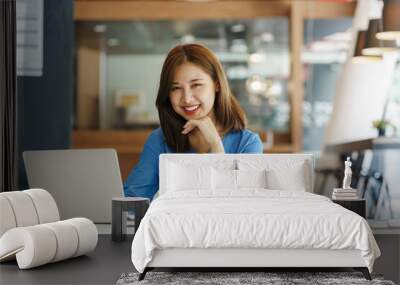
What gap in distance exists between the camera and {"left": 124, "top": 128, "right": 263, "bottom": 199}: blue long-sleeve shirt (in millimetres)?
7992

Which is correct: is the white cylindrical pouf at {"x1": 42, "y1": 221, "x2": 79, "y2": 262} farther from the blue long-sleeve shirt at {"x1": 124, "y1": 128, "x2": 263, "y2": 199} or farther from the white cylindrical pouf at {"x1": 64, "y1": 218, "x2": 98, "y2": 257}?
the blue long-sleeve shirt at {"x1": 124, "y1": 128, "x2": 263, "y2": 199}

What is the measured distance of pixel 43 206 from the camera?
20.7ft

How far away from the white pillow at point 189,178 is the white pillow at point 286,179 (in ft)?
1.77

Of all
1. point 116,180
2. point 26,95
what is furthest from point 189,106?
point 26,95

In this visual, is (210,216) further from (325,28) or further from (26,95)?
(325,28)

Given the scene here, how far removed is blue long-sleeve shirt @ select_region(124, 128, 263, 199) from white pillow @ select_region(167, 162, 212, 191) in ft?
3.06

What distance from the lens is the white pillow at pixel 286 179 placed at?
22.7 feet

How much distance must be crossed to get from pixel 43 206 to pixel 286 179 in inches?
82.1

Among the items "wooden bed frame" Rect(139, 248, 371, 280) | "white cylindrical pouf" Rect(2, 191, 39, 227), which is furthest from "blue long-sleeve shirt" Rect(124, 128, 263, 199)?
"wooden bed frame" Rect(139, 248, 371, 280)

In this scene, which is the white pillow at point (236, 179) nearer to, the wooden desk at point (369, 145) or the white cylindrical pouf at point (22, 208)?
the white cylindrical pouf at point (22, 208)

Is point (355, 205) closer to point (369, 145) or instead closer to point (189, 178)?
point (189, 178)

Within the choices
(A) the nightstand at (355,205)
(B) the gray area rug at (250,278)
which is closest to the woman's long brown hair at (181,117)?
(A) the nightstand at (355,205)

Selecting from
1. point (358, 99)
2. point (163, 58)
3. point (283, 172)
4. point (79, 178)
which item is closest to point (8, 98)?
point (79, 178)

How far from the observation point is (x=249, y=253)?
5391mm
